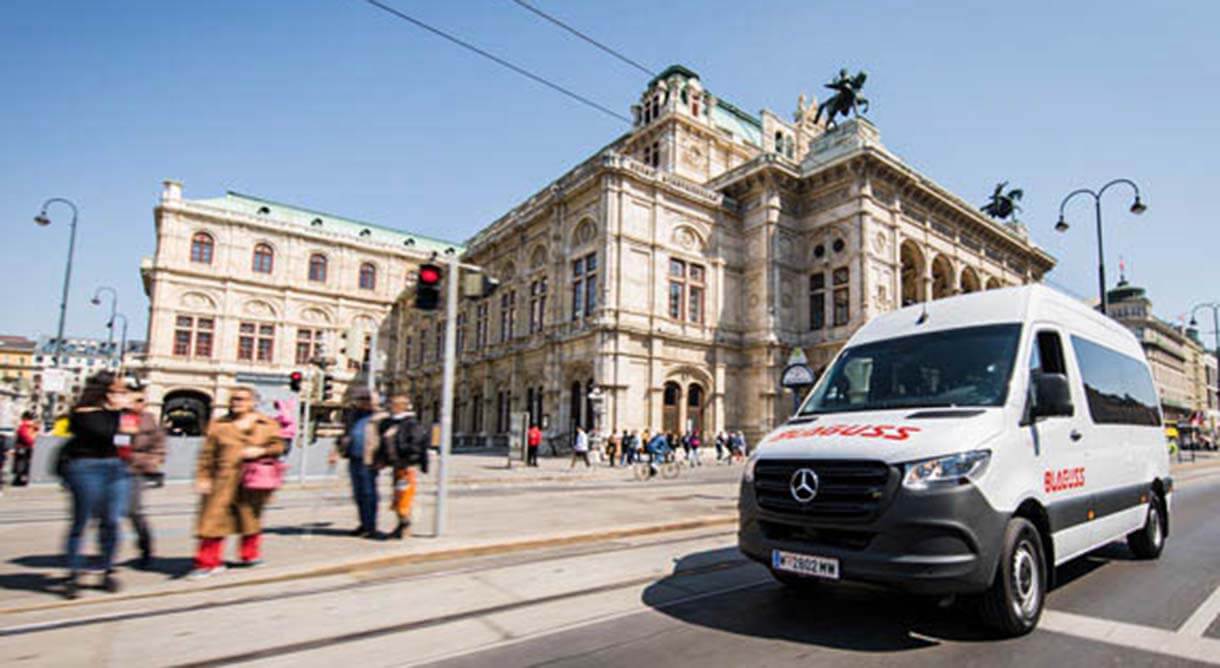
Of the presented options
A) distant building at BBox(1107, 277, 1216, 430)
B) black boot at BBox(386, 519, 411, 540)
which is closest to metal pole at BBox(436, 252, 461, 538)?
black boot at BBox(386, 519, 411, 540)

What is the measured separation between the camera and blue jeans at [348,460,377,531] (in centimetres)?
779

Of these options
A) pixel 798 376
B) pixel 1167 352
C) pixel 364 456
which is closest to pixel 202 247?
pixel 364 456

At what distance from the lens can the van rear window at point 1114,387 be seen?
6020 mm

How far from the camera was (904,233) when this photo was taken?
117 ft

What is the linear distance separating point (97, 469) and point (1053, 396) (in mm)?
7755

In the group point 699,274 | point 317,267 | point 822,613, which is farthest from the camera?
point 317,267

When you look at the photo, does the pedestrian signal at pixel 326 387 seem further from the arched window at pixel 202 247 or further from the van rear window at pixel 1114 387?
the arched window at pixel 202 247

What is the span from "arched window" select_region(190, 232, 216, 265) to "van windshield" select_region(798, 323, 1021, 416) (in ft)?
202

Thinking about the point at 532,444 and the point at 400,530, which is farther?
the point at 532,444

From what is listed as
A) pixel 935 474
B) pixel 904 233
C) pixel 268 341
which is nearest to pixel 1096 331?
pixel 935 474

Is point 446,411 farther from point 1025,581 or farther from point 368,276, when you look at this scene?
point 368,276

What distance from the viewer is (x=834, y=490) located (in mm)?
4305

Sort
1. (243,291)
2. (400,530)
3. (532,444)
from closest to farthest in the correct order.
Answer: (400,530), (532,444), (243,291)

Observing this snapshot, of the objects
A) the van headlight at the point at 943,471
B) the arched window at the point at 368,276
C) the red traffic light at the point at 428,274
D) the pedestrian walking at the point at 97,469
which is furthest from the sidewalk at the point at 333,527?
the arched window at the point at 368,276
